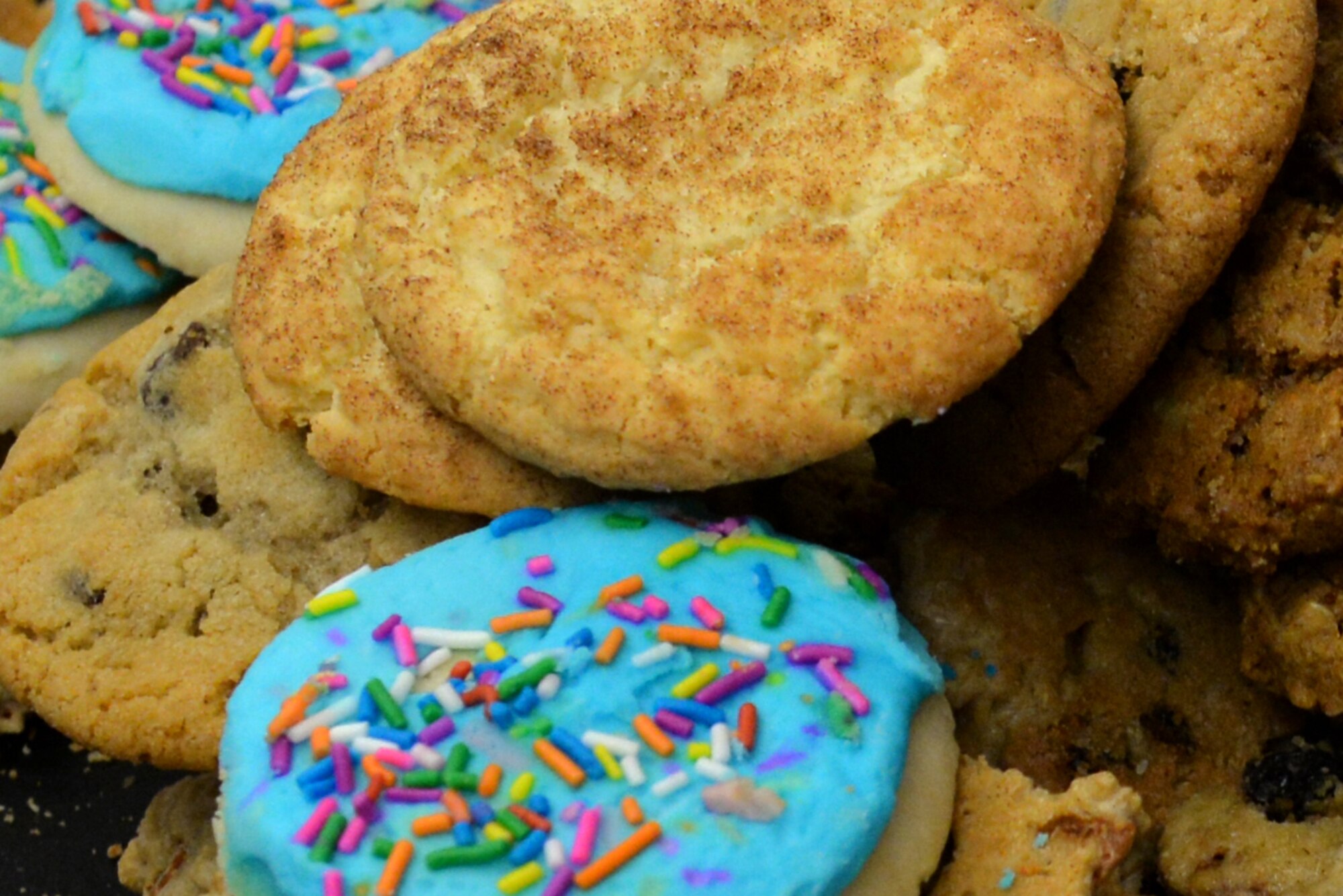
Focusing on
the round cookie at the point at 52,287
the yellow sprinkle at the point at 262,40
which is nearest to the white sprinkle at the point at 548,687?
the round cookie at the point at 52,287

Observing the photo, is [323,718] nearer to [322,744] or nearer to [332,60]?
[322,744]

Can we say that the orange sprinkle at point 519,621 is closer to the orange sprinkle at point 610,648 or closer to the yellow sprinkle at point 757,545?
the orange sprinkle at point 610,648

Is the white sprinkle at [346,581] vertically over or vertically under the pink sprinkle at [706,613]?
under

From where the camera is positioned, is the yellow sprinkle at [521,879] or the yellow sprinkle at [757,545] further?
the yellow sprinkle at [757,545]

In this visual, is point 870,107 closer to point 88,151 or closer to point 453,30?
point 453,30

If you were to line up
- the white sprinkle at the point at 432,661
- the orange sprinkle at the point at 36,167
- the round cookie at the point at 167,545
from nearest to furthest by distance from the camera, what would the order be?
1. the white sprinkle at the point at 432,661
2. the round cookie at the point at 167,545
3. the orange sprinkle at the point at 36,167

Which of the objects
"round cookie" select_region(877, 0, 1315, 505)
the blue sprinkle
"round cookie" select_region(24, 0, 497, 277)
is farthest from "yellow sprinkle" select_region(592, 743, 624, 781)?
"round cookie" select_region(24, 0, 497, 277)

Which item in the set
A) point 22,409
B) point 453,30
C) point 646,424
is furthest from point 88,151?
point 646,424
